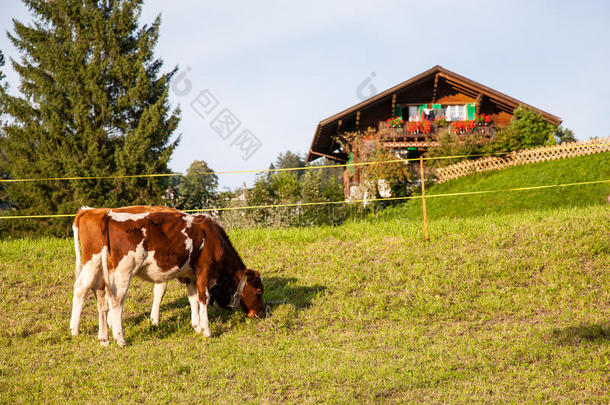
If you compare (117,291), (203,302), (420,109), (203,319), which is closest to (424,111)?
(420,109)

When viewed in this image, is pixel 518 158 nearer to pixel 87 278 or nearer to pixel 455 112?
pixel 455 112

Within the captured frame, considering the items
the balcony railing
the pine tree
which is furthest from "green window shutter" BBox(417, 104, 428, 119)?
the pine tree

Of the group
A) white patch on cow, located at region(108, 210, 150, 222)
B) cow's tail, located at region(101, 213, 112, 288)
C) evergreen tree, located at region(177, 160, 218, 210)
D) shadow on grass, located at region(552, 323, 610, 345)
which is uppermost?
evergreen tree, located at region(177, 160, 218, 210)

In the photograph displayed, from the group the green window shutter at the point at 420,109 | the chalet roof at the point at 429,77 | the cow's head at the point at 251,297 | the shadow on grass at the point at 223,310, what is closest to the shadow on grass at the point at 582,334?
the shadow on grass at the point at 223,310

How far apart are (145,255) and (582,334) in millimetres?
6039

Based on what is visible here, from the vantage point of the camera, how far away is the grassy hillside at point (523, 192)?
1792cm

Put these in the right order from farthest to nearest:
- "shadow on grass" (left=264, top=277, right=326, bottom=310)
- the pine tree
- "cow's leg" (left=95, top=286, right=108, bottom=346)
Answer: the pine tree < "shadow on grass" (left=264, top=277, right=326, bottom=310) < "cow's leg" (left=95, top=286, right=108, bottom=346)

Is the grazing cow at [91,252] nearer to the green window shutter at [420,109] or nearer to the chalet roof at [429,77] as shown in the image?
the chalet roof at [429,77]

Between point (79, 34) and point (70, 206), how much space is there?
26.3ft

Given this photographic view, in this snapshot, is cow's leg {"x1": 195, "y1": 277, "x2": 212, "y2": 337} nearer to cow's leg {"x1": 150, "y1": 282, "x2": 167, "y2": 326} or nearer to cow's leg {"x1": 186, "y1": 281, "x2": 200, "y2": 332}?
cow's leg {"x1": 186, "y1": 281, "x2": 200, "y2": 332}

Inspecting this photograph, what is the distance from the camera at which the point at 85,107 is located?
2244 centimetres

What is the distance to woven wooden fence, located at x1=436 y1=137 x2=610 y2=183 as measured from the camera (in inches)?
877

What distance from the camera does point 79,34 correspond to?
23.3 meters

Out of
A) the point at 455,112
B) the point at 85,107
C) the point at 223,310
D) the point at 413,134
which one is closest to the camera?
the point at 223,310
